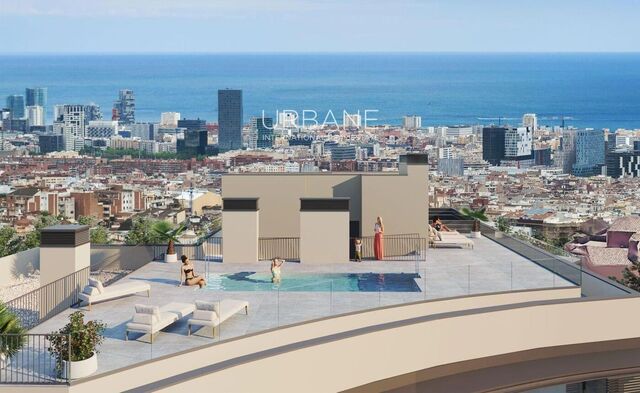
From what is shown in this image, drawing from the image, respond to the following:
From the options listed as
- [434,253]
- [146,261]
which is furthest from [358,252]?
[146,261]

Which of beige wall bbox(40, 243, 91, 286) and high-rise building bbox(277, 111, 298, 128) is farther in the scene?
high-rise building bbox(277, 111, 298, 128)

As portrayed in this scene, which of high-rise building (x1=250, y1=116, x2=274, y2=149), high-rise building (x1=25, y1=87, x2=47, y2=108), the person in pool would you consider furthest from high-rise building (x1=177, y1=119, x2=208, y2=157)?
the person in pool

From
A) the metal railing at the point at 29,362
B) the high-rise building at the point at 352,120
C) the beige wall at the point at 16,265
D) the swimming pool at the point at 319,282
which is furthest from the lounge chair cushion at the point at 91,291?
the high-rise building at the point at 352,120

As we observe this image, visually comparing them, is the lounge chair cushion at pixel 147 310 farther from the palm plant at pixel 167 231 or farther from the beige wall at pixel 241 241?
the palm plant at pixel 167 231

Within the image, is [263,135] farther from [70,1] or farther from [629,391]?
[629,391]

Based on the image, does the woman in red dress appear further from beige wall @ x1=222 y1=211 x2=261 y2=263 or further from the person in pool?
the person in pool

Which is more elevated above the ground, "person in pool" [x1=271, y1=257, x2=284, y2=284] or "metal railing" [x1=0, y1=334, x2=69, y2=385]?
"person in pool" [x1=271, y1=257, x2=284, y2=284]
